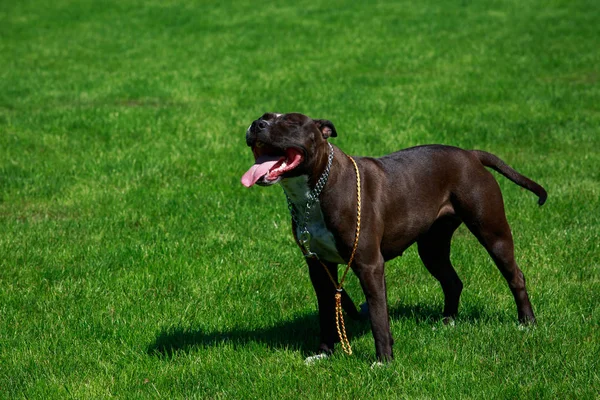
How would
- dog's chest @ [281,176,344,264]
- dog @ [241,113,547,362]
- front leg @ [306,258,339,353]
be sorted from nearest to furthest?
dog @ [241,113,547,362]
dog's chest @ [281,176,344,264]
front leg @ [306,258,339,353]

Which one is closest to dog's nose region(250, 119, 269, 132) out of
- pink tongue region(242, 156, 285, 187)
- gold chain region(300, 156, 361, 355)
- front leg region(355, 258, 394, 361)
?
pink tongue region(242, 156, 285, 187)

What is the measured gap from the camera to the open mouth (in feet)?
16.5

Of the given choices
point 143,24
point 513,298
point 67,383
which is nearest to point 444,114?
point 513,298

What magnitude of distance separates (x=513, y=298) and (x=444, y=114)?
21.8 ft

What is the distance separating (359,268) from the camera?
5387mm

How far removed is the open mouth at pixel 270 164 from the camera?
502 centimetres

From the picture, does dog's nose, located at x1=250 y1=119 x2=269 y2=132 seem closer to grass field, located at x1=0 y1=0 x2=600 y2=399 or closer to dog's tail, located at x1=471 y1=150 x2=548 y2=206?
grass field, located at x1=0 y1=0 x2=600 y2=399

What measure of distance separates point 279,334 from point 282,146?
1.76 meters

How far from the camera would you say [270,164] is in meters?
5.11

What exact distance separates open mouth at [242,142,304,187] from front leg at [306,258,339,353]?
3.01 feet

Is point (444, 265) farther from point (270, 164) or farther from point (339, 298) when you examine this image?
point (270, 164)

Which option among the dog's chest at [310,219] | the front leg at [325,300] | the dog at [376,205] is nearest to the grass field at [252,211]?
the front leg at [325,300]

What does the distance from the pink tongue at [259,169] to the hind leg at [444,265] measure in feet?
5.73

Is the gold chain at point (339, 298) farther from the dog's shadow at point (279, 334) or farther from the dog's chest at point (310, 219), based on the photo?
the dog's shadow at point (279, 334)
